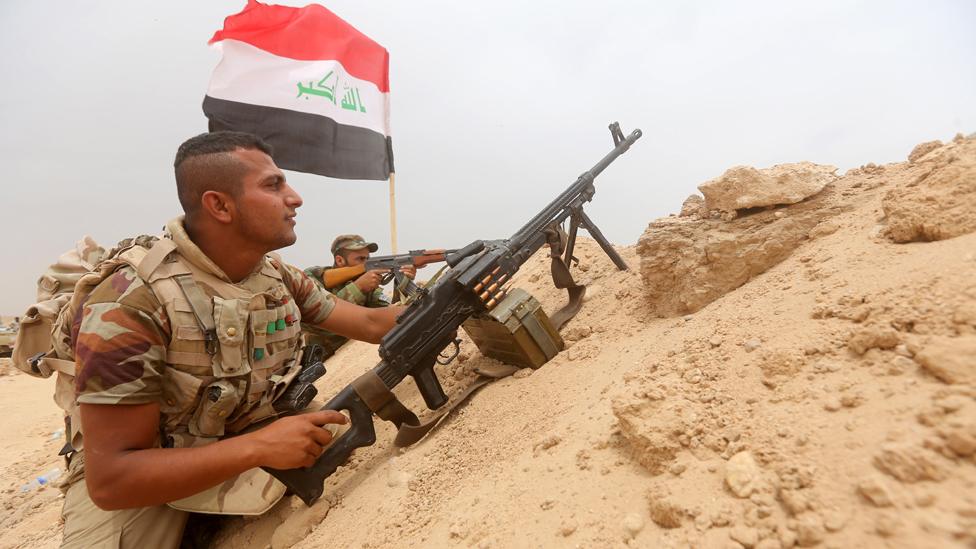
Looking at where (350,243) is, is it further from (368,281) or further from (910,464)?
(910,464)

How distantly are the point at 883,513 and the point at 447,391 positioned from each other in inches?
106

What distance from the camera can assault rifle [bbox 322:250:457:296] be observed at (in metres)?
5.15

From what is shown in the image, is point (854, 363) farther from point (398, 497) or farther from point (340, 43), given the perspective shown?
point (340, 43)

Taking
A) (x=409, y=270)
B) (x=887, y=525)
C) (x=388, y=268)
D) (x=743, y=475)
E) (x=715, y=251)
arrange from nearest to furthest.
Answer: (x=887, y=525) → (x=743, y=475) → (x=715, y=251) → (x=388, y=268) → (x=409, y=270)

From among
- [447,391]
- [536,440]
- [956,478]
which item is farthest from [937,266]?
[447,391]

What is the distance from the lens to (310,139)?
6473mm

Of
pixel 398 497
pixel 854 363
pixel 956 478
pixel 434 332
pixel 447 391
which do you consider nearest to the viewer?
pixel 956 478

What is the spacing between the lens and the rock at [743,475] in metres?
1.08

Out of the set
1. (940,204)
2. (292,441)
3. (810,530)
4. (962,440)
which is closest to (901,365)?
(962,440)

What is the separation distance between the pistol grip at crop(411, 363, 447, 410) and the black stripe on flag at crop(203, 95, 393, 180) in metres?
4.79

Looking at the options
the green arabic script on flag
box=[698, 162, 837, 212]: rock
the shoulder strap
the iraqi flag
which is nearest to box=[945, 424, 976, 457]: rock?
box=[698, 162, 837, 212]: rock

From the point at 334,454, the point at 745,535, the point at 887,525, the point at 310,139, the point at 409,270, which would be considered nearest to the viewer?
the point at 887,525

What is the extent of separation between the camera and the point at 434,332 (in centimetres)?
280

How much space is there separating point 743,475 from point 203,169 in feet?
8.41
